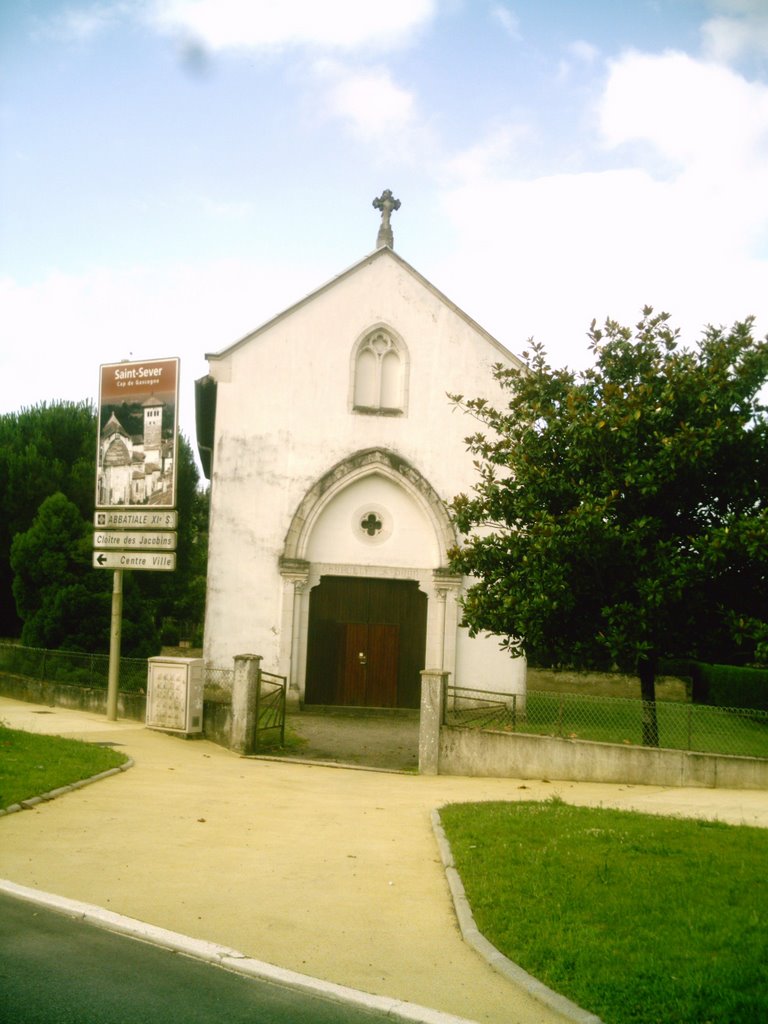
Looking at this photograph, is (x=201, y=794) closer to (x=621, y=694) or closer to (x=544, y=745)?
(x=544, y=745)

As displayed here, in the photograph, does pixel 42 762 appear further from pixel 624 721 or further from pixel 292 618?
pixel 292 618

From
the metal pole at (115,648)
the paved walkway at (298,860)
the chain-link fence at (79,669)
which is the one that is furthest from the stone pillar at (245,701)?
the chain-link fence at (79,669)

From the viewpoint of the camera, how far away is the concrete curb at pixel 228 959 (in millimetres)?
5238

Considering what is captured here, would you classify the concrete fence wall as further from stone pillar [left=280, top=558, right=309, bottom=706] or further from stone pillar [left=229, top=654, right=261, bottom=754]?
stone pillar [left=280, top=558, right=309, bottom=706]

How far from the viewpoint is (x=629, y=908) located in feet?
21.9

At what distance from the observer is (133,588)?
25.9 meters

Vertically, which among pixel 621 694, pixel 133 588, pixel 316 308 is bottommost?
pixel 621 694

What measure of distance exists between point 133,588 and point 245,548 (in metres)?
4.85

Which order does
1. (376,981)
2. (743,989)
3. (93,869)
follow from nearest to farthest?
(743,989) < (376,981) < (93,869)

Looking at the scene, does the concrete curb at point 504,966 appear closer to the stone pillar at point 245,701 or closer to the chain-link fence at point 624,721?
the chain-link fence at point 624,721

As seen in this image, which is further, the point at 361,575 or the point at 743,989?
the point at 361,575

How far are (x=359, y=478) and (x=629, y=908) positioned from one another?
55.0 feet

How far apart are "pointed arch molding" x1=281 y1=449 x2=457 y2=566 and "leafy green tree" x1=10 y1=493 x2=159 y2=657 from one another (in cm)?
530

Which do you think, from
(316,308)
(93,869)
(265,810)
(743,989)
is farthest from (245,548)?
(743,989)
